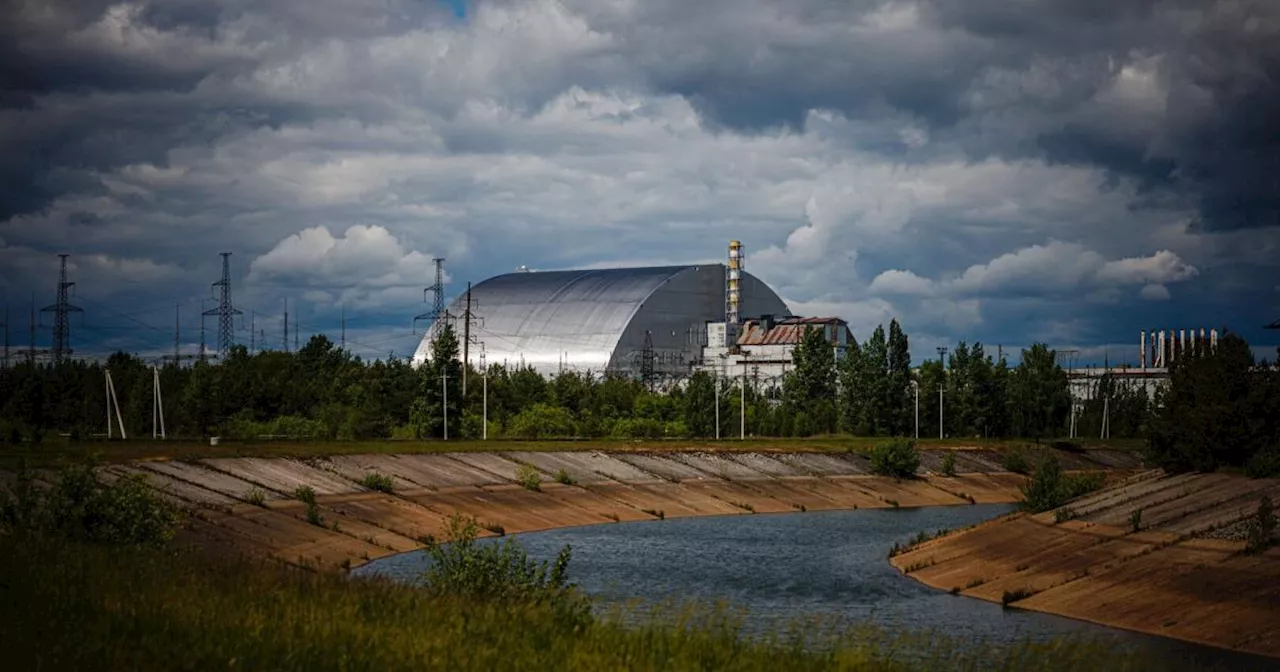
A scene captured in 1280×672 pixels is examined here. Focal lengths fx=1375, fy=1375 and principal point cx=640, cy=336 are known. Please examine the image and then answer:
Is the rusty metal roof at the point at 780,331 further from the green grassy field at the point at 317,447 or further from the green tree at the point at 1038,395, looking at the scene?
the green grassy field at the point at 317,447

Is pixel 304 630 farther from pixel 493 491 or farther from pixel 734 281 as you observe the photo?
pixel 734 281

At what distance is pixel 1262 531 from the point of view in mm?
43188

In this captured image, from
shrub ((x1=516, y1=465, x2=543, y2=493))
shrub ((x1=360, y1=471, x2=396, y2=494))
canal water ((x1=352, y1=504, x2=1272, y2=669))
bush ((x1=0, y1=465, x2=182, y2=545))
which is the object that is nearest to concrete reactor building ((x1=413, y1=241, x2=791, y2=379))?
shrub ((x1=516, y1=465, x2=543, y2=493))

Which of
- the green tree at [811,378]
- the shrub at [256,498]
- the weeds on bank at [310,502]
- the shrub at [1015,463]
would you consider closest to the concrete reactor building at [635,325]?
the green tree at [811,378]

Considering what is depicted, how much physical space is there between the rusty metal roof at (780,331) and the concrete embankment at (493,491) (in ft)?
214

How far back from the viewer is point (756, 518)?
8606cm

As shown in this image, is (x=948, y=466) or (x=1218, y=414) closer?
(x=1218, y=414)

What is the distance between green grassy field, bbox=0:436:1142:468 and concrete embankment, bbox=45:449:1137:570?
6.71ft

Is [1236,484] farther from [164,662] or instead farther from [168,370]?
[168,370]

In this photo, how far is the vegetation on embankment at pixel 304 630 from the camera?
16.8m

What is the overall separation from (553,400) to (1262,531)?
11117 centimetres

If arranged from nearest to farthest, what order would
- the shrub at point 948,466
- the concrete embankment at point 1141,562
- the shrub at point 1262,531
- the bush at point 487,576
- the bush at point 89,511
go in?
the bush at point 487,576
the bush at point 89,511
the concrete embankment at point 1141,562
the shrub at point 1262,531
the shrub at point 948,466

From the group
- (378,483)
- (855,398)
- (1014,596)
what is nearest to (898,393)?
(855,398)

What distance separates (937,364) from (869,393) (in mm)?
15635
